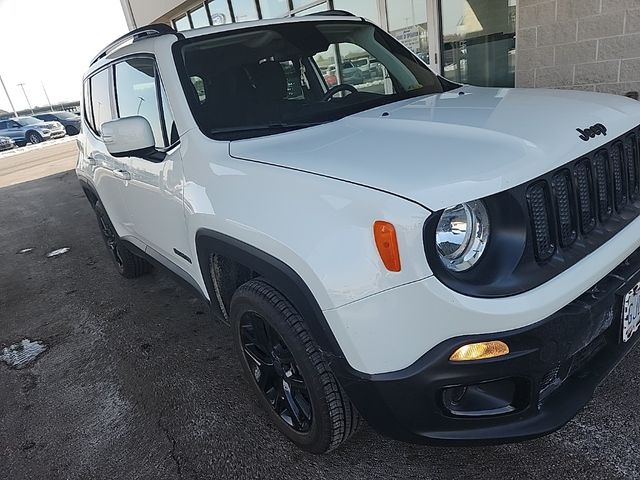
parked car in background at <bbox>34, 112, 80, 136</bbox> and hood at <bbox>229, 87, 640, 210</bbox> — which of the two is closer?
hood at <bbox>229, 87, 640, 210</bbox>

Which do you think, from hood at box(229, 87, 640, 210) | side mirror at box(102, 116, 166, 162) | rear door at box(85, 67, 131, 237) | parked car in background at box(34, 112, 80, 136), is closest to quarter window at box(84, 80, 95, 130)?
rear door at box(85, 67, 131, 237)

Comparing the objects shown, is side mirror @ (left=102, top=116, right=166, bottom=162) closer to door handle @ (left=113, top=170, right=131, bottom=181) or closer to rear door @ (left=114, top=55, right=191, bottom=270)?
rear door @ (left=114, top=55, right=191, bottom=270)

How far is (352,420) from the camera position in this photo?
2006 mm

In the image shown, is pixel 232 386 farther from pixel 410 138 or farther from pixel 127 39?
pixel 127 39

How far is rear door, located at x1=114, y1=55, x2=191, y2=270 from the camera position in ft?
8.50

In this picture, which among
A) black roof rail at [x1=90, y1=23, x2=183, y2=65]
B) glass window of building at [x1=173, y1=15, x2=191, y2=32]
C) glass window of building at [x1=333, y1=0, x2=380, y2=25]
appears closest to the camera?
black roof rail at [x1=90, y1=23, x2=183, y2=65]

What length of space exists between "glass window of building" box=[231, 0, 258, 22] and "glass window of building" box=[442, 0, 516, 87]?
19.0ft

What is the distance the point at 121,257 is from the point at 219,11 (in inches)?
351

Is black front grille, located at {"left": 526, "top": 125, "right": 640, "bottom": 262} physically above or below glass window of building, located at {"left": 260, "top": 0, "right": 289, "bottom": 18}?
below

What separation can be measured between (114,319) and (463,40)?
487 cm

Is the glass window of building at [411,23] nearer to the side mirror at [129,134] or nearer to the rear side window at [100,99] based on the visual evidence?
the rear side window at [100,99]

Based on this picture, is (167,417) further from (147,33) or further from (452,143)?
(147,33)

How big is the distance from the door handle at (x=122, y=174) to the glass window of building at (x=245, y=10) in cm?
812

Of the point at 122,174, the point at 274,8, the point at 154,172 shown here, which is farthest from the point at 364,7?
the point at 154,172
